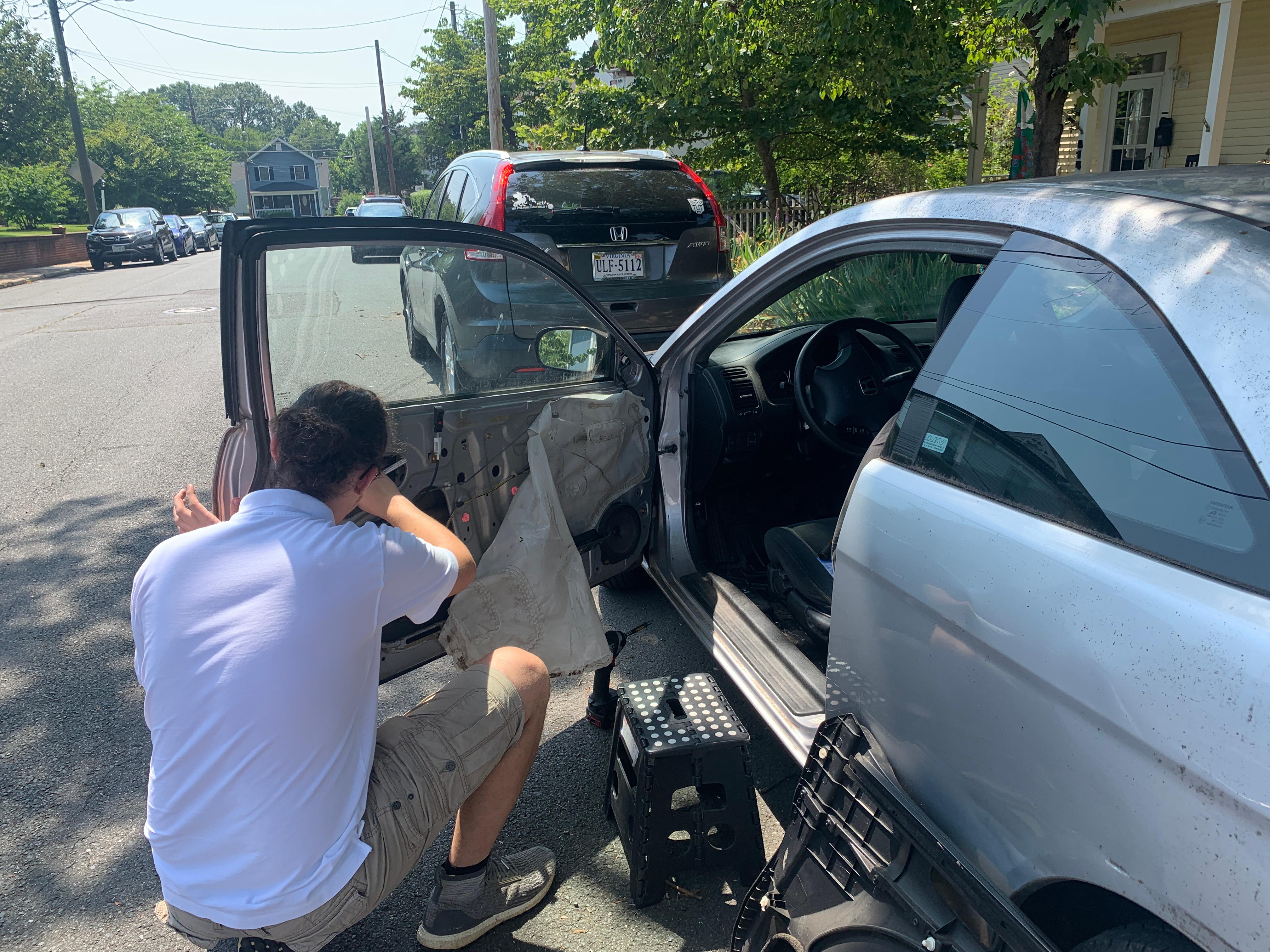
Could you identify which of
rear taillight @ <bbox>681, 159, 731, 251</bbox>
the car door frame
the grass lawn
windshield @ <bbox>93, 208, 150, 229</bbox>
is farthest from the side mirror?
the grass lawn

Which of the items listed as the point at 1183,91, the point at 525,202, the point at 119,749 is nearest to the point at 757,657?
the point at 119,749

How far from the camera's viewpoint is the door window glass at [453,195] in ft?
24.5

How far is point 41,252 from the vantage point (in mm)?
26344

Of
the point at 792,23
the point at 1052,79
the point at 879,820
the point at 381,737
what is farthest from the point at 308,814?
the point at 792,23

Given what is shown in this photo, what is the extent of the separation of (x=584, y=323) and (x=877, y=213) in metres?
1.23

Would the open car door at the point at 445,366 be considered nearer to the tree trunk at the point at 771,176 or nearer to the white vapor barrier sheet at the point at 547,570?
the white vapor barrier sheet at the point at 547,570

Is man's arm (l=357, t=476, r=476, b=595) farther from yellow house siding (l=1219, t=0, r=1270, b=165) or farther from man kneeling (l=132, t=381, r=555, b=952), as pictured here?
yellow house siding (l=1219, t=0, r=1270, b=165)

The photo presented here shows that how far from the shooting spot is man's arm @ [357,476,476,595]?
7.01 ft

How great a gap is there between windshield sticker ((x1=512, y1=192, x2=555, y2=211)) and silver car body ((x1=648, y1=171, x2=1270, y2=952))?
16.0 ft

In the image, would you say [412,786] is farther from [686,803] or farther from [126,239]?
[126,239]

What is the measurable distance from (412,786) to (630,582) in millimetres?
2062

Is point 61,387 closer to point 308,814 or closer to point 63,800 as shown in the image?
point 63,800

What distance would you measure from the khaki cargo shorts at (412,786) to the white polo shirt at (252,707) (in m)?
0.05

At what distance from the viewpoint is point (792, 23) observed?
7922 mm
